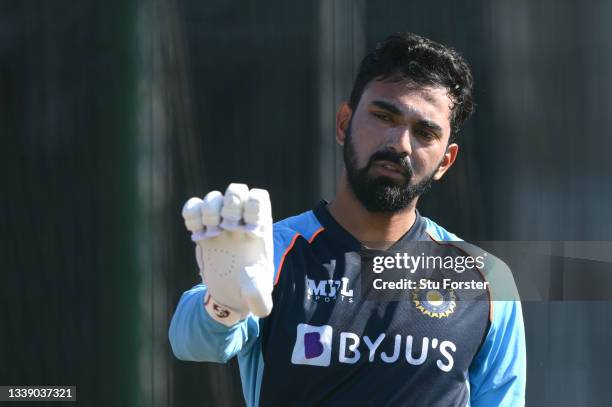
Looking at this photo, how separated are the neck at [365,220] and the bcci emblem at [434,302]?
0.44 feet

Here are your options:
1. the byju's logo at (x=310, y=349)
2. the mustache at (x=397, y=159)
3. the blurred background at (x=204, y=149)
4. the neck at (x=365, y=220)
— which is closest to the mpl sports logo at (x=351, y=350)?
the byju's logo at (x=310, y=349)

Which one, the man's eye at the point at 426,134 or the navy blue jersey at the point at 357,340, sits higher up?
the man's eye at the point at 426,134

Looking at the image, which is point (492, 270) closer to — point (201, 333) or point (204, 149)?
point (201, 333)

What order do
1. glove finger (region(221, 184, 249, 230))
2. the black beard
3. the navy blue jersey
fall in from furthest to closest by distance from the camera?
the black beard < the navy blue jersey < glove finger (region(221, 184, 249, 230))

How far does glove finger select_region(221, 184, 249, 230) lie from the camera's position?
1427 millimetres

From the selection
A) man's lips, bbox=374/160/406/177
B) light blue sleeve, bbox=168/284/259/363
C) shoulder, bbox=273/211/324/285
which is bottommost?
light blue sleeve, bbox=168/284/259/363

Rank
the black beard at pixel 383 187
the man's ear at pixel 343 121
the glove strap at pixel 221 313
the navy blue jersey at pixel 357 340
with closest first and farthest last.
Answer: the glove strap at pixel 221 313
the navy blue jersey at pixel 357 340
the black beard at pixel 383 187
the man's ear at pixel 343 121

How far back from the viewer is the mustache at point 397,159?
6.20 ft

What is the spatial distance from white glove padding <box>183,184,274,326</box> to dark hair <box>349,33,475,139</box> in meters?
0.61

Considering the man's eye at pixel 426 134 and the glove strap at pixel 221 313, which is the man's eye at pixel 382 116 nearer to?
the man's eye at pixel 426 134

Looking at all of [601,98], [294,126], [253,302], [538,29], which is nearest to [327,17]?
[294,126]

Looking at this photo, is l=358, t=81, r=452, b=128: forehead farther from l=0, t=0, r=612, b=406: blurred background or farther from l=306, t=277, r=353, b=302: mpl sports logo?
l=0, t=0, r=612, b=406: blurred background

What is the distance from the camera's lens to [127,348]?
288 cm

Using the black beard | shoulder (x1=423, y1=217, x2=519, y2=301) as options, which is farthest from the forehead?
shoulder (x1=423, y1=217, x2=519, y2=301)
